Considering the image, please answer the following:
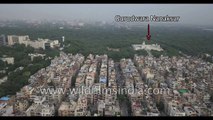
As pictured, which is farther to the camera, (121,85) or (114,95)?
(121,85)

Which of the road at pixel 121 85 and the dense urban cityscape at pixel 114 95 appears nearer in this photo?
the dense urban cityscape at pixel 114 95

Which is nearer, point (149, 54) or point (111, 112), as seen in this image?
point (111, 112)

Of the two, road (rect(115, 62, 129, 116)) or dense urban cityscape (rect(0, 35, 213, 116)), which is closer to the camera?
dense urban cityscape (rect(0, 35, 213, 116))

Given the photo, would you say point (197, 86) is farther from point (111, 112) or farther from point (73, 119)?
point (73, 119)

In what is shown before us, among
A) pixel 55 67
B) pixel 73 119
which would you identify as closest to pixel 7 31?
pixel 55 67

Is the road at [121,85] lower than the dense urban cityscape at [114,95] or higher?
lower

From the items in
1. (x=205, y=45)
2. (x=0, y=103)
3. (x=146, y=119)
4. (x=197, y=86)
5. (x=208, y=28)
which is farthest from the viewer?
(x=208, y=28)

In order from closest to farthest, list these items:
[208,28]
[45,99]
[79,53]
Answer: [45,99], [79,53], [208,28]

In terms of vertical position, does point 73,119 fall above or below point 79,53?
above

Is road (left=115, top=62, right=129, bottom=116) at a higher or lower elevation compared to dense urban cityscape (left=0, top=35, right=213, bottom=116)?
lower

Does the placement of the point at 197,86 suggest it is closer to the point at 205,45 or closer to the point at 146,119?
the point at 146,119

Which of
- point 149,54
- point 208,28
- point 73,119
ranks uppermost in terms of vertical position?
point 73,119
